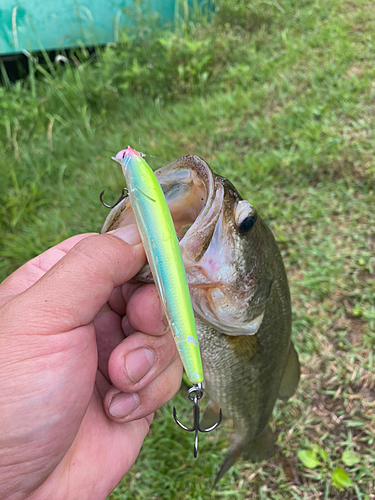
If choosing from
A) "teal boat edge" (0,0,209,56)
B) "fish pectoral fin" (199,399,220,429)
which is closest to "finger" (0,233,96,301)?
"fish pectoral fin" (199,399,220,429)

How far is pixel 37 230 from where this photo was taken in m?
3.35

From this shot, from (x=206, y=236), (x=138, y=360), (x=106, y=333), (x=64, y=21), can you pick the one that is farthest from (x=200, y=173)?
(x=64, y=21)

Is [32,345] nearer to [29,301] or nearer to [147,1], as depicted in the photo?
[29,301]

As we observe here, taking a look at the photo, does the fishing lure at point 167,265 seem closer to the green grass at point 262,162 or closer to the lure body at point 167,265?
the lure body at point 167,265

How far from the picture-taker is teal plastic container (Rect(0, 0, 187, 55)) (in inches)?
183

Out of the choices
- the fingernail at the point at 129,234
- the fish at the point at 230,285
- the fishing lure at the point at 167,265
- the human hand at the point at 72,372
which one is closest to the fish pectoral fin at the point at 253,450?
the fish at the point at 230,285

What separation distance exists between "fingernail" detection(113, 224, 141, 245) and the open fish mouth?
0.04 m

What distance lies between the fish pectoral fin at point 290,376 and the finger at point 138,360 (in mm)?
752

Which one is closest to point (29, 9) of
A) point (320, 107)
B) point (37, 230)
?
point (37, 230)

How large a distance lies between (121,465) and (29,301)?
0.81 meters

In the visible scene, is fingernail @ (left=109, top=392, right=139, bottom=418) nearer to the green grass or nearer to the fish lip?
the fish lip

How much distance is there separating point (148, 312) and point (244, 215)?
45cm

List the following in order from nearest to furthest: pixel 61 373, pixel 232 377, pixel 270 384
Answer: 1. pixel 61 373
2. pixel 232 377
3. pixel 270 384

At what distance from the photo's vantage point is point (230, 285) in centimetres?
123
